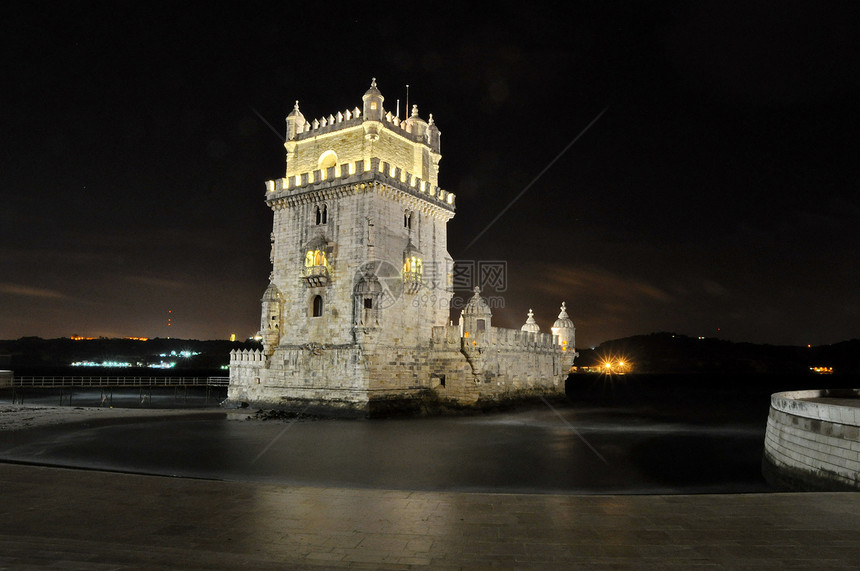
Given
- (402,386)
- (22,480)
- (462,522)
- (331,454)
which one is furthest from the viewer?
(402,386)

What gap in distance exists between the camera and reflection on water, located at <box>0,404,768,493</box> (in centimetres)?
1981

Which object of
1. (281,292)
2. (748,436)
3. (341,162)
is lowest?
(748,436)

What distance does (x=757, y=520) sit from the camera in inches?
420

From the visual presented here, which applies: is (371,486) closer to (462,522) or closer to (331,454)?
(331,454)

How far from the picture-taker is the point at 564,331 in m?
56.4

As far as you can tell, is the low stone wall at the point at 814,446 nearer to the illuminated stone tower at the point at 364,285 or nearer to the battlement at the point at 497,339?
the illuminated stone tower at the point at 364,285

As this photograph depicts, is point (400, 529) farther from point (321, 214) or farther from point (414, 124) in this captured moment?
point (414, 124)

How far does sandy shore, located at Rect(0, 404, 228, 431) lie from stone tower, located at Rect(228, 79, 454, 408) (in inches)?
227

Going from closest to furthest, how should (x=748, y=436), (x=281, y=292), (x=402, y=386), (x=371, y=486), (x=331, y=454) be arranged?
(x=371, y=486), (x=331, y=454), (x=748, y=436), (x=402, y=386), (x=281, y=292)

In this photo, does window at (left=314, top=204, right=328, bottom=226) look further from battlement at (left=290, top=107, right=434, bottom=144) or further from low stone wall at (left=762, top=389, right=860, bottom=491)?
low stone wall at (left=762, top=389, right=860, bottom=491)

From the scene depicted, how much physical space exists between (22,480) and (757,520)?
600 inches

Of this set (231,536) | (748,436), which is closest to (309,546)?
(231,536)

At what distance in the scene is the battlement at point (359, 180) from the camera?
37500mm

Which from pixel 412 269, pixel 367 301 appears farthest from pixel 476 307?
pixel 367 301
